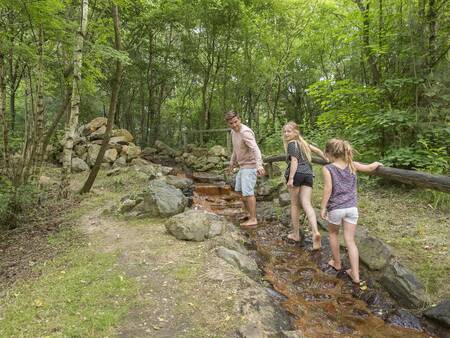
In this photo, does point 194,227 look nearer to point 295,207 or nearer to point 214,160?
point 295,207

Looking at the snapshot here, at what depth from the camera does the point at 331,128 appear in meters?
9.28

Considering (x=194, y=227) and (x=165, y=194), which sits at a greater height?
(x=165, y=194)

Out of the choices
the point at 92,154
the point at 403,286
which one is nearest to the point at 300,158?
the point at 403,286

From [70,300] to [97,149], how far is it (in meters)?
9.43

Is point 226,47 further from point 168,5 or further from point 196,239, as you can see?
point 196,239

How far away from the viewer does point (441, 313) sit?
3100mm

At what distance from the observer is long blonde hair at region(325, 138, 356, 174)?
3.78m

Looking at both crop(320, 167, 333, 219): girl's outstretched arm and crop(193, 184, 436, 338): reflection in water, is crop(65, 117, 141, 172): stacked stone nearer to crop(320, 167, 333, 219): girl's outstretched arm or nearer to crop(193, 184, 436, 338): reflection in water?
crop(193, 184, 436, 338): reflection in water

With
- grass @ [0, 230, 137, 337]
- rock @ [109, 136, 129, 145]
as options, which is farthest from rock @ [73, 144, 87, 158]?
grass @ [0, 230, 137, 337]

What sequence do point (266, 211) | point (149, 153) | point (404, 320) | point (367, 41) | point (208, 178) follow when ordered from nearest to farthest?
1. point (404, 320)
2. point (266, 211)
3. point (367, 41)
4. point (208, 178)
5. point (149, 153)

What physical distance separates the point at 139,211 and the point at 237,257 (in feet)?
7.70

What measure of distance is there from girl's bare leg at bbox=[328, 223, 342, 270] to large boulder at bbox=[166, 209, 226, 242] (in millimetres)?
1613

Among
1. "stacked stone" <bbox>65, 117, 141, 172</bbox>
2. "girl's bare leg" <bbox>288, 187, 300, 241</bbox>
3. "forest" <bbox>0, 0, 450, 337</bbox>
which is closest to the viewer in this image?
"forest" <bbox>0, 0, 450, 337</bbox>

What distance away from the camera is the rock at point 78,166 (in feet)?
35.8
